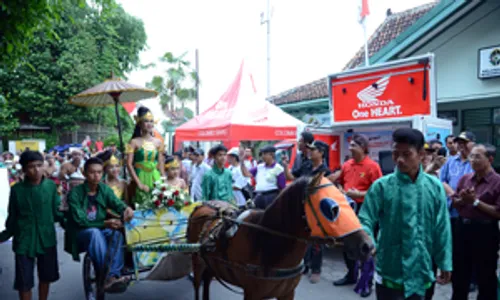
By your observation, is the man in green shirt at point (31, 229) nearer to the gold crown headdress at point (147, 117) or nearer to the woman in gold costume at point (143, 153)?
the woman in gold costume at point (143, 153)

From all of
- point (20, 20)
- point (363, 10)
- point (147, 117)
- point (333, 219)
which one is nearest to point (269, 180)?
point (147, 117)

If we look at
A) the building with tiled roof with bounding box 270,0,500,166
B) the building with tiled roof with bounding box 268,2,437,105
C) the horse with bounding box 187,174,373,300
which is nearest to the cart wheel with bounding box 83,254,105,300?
the horse with bounding box 187,174,373,300

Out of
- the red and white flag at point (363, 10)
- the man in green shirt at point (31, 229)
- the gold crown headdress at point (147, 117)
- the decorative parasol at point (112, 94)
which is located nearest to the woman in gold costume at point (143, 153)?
the gold crown headdress at point (147, 117)

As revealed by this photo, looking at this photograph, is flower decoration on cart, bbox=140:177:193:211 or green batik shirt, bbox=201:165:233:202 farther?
green batik shirt, bbox=201:165:233:202

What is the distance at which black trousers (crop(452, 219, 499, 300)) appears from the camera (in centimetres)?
372

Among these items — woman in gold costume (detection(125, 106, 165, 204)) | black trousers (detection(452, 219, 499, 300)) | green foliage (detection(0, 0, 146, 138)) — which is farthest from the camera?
green foliage (detection(0, 0, 146, 138))

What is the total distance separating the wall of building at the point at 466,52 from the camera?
8.45 m

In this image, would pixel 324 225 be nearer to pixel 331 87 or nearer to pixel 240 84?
pixel 331 87

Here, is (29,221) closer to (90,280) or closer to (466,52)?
(90,280)

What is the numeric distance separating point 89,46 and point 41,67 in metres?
3.27

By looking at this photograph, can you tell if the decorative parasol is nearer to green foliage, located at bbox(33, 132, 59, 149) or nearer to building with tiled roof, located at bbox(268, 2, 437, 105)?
building with tiled roof, located at bbox(268, 2, 437, 105)

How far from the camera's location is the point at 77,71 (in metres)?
22.8

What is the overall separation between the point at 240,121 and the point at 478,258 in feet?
22.5

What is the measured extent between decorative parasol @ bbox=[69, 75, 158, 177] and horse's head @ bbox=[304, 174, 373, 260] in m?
3.42
